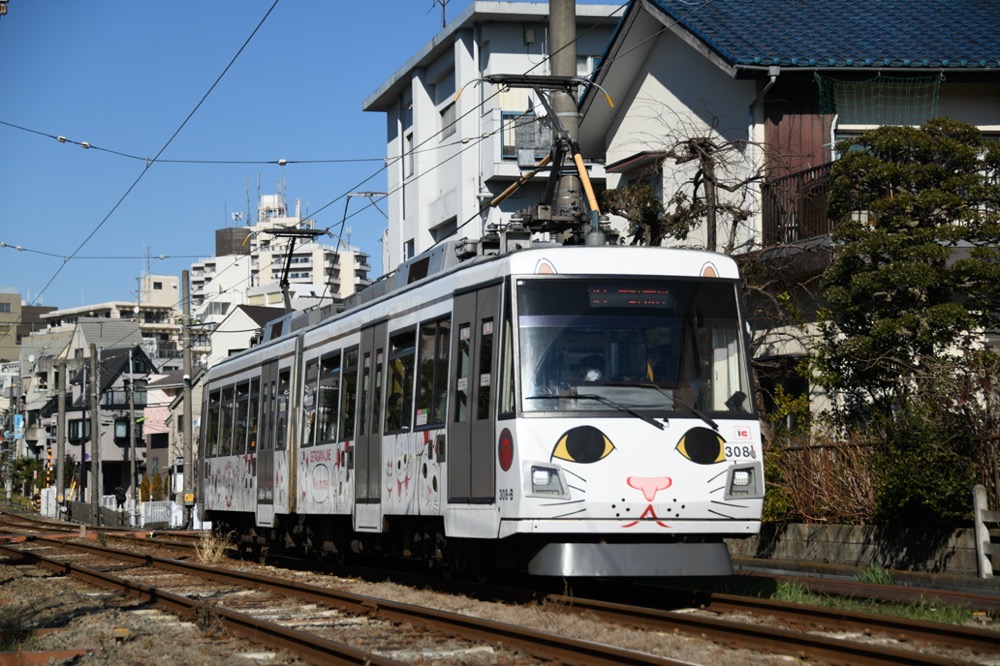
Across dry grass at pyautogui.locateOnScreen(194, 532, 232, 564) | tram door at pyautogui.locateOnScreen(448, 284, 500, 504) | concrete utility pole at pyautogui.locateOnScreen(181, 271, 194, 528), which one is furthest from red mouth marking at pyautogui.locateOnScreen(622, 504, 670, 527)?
concrete utility pole at pyautogui.locateOnScreen(181, 271, 194, 528)

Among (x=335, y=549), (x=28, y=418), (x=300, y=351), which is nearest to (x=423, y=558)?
(x=335, y=549)

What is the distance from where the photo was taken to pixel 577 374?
39.0 ft

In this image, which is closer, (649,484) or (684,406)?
(649,484)

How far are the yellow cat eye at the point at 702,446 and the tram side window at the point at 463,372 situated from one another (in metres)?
2.15

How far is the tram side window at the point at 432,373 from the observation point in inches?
537

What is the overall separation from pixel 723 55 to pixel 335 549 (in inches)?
436

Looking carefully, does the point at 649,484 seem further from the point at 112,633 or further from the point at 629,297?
the point at 112,633

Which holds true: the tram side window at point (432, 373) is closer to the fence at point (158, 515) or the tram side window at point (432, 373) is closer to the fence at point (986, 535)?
the fence at point (986, 535)

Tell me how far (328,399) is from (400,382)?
9.73ft

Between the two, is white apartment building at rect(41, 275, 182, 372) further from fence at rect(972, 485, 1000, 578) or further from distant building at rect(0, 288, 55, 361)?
fence at rect(972, 485, 1000, 578)

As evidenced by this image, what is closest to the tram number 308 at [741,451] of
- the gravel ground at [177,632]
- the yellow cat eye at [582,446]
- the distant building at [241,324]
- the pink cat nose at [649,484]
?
the pink cat nose at [649,484]

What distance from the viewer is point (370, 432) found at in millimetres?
15836

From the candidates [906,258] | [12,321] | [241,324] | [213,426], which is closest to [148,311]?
[12,321]

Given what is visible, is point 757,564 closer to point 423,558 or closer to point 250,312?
point 423,558
